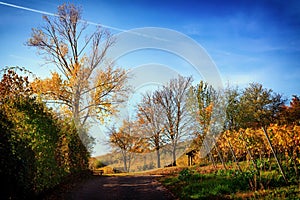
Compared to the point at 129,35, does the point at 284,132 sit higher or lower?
lower

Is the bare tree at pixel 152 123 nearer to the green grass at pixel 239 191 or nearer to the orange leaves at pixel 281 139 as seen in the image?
the orange leaves at pixel 281 139

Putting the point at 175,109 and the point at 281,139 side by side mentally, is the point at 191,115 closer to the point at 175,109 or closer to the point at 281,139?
the point at 175,109

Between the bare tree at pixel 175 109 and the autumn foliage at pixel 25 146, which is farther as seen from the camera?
the bare tree at pixel 175 109

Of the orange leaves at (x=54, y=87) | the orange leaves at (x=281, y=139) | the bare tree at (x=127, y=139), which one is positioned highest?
the orange leaves at (x=54, y=87)

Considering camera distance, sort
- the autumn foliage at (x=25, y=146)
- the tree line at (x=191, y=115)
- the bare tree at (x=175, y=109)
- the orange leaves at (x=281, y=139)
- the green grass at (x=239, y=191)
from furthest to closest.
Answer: the bare tree at (x=175, y=109) < the tree line at (x=191, y=115) < the orange leaves at (x=281, y=139) < the green grass at (x=239, y=191) < the autumn foliage at (x=25, y=146)

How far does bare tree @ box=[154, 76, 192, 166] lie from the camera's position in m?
28.4

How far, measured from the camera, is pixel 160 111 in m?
29.7

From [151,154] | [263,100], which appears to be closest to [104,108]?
[151,154]

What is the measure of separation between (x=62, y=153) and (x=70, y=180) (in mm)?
1846

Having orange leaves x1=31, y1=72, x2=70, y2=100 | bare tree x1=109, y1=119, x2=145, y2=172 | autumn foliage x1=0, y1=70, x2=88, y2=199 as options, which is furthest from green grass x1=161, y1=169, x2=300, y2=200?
bare tree x1=109, y1=119, x2=145, y2=172

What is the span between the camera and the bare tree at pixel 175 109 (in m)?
28.4

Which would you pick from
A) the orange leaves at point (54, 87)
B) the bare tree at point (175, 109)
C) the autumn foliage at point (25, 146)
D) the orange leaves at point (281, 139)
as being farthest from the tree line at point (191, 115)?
the autumn foliage at point (25, 146)

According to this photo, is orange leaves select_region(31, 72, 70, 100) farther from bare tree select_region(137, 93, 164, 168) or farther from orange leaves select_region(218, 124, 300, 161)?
orange leaves select_region(218, 124, 300, 161)

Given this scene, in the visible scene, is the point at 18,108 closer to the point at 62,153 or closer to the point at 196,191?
the point at 62,153
